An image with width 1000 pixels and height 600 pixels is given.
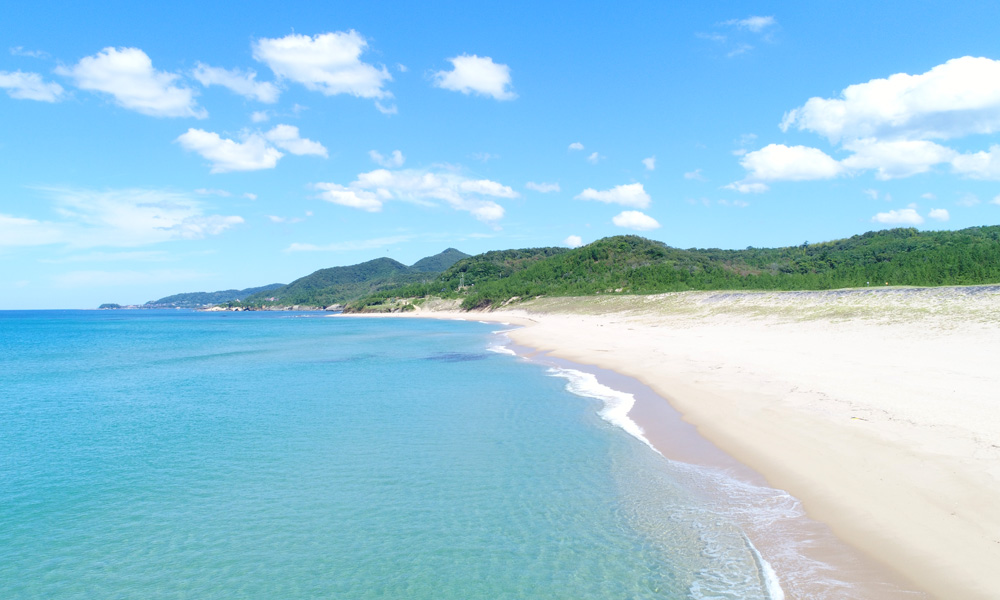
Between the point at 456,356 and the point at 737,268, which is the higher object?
the point at 737,268

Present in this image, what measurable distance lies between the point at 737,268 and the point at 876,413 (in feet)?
412

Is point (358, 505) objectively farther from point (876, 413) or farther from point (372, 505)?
point (876, 413)

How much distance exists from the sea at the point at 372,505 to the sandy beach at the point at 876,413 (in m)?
1.11

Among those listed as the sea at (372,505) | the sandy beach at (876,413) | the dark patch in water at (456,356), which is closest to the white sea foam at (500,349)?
the dark patch in water at (456,356)

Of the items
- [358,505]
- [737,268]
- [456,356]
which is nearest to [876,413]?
[358,505]

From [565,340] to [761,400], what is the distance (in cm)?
2662

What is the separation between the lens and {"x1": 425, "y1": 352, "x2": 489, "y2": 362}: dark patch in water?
31.9 metres

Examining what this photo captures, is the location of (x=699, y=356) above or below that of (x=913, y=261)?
below

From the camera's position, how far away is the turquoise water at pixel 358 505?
676 centimetres

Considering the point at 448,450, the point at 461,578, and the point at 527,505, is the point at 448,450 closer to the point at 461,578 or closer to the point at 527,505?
the point at 527,505

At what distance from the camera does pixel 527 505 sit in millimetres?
8969

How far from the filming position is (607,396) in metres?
18.2

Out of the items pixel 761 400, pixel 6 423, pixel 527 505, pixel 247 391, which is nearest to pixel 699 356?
pixel 761 400

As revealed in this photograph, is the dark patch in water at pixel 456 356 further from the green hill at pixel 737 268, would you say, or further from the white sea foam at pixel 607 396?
the green hill at pixel 737 268
